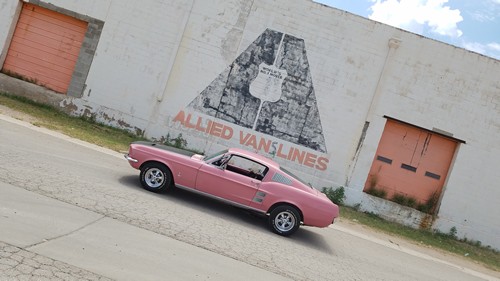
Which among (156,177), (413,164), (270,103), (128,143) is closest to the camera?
(156,177)

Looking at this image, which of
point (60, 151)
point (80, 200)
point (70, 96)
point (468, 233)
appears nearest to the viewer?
point (80, 200)

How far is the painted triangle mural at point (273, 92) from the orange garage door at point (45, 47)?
17.6 ft

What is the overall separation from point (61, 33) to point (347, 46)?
10044 millimetres

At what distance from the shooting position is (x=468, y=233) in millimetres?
13898

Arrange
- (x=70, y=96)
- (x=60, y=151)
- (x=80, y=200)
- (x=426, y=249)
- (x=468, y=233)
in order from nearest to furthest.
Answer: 1. (x=80, y=200)
2. (x=60, y=151)
3. (x=426, y=249)
4. (x=468, y=233)
5. (x=70, y=96)

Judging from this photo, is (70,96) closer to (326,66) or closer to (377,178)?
(326,66)

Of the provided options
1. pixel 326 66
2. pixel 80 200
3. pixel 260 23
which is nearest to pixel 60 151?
pixel 80 200

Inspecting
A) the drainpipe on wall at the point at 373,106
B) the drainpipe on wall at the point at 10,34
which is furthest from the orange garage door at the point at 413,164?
the drainpipe on wall at the point at 10,34

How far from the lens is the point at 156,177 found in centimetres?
859

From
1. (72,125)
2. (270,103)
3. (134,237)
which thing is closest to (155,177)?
(134,237)

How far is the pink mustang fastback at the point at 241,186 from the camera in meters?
8.44

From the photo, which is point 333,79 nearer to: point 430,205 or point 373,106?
point 373,106

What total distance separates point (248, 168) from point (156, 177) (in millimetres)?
1879

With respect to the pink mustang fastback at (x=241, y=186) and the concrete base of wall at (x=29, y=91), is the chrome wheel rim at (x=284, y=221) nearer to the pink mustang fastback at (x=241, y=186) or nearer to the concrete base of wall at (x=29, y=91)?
the pink mustang fastback at (x=241, y=186)
